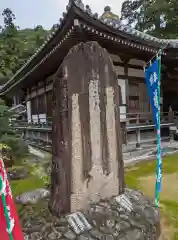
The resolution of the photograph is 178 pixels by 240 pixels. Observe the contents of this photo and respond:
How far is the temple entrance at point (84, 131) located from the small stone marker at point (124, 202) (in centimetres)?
11

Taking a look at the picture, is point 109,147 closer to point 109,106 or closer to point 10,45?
point 109,106

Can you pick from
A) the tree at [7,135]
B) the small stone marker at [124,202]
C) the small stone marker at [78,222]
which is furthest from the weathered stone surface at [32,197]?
the tree at [7,135]

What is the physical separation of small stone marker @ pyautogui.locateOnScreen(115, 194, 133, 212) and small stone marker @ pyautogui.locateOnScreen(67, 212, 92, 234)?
66 centimetres

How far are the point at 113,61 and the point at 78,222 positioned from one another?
7737 millimetres

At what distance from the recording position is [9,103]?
111ft

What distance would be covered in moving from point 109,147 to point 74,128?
2.21 ft

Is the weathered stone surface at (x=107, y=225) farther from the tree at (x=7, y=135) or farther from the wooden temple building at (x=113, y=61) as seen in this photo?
the tree at (x=7, y=135)

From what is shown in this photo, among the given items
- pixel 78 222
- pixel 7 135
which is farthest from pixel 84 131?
pixel 7 135

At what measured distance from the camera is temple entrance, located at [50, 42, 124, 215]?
10.9 feet

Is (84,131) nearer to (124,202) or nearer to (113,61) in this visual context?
(124,202)

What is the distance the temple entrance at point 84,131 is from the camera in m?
3.32

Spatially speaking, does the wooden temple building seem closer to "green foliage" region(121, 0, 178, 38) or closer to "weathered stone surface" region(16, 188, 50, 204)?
"weathered stone surface" region(16, 188, 50, 204)

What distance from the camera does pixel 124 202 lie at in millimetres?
3635

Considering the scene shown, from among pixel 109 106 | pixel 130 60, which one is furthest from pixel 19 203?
pixel 130 60
